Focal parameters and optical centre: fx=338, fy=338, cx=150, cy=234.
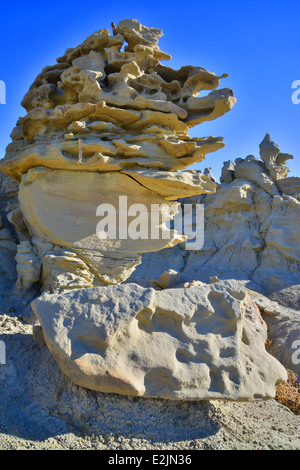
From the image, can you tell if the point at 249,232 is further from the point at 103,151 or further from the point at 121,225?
the point at 103,151

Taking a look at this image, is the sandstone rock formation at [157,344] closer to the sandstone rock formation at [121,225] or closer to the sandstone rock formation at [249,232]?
the sandstone rock formation at [121,225]

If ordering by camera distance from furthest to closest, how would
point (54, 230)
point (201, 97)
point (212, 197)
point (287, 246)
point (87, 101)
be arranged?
point (212, 197), point (287, 246), point (201, 97), point (87, 101), point (54, 230)

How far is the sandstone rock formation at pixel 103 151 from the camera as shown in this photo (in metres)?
5.32

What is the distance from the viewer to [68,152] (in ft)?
17.7

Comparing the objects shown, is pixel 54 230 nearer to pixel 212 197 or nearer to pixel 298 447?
pixel 298 447

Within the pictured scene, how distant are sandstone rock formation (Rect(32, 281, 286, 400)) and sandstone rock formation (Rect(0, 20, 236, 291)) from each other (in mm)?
2104

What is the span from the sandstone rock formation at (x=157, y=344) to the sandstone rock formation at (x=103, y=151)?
2104 millimetres

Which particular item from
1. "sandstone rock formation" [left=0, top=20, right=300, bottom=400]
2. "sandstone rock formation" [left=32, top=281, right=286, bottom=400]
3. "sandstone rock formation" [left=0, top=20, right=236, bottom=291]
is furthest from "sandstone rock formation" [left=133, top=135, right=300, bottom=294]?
"sandstone rock formation" [left=32, top=281, right=286, bottom=400]

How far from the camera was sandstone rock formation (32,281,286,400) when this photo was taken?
2.96m

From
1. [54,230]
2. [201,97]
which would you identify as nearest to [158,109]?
[201,97]

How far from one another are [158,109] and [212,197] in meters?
9.48

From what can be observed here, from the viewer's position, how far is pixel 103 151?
17.4 ft

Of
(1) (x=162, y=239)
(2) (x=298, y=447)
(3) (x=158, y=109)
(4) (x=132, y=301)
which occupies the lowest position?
(2) (x=298, y=447)

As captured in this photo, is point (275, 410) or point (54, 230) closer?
point (275, 410)
